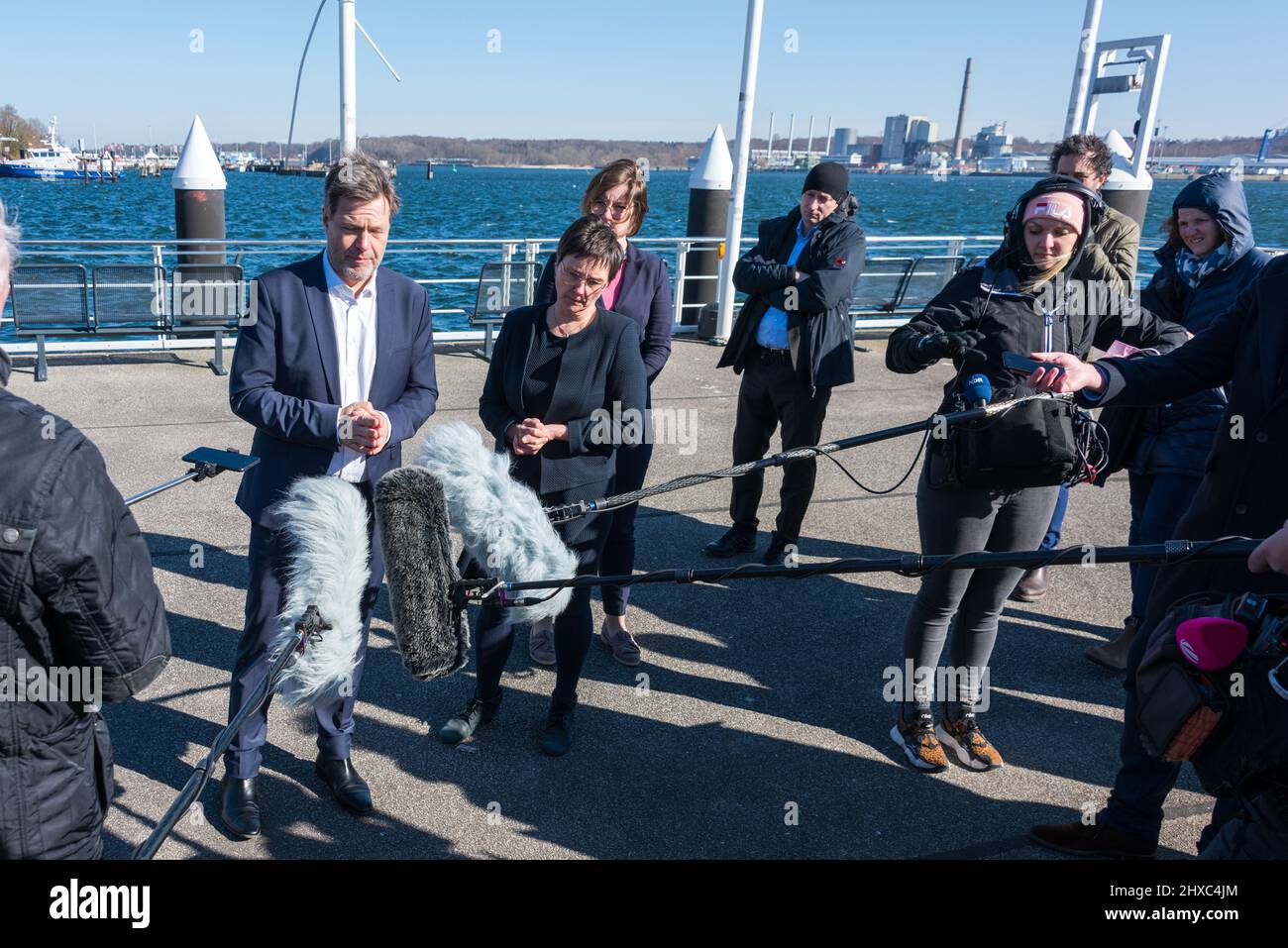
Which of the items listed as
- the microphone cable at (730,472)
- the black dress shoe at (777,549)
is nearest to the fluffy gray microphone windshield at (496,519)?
the microphone cable at (730,472)

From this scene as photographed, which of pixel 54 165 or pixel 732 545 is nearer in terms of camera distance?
pixel 732 545

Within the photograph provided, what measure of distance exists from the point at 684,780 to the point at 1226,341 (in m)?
2.42

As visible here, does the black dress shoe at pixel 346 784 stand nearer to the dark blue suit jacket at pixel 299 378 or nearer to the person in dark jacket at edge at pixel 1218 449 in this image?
the dark blue suit jacket at pixel 299 378

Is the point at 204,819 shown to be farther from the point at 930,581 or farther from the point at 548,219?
the point at 548,219

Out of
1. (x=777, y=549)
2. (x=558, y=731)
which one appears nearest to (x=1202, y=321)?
(x=777, y=549)

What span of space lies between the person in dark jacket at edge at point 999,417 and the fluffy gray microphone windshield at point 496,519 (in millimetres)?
1672

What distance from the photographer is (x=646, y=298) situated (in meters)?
4.75

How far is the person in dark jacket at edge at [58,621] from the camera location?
1710 millimetres

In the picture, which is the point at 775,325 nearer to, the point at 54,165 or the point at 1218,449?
the point at 1218,449

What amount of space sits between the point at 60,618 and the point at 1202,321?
184 inches

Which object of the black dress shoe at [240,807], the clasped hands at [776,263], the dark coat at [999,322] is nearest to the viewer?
the black dress shoe at [240,807]

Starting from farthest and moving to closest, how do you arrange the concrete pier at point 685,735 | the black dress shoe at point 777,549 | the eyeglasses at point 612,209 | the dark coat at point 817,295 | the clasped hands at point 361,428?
the black dress shoe at point 777,549 < the dark coat at point 817,295 < the eyeglasses at point 612,209 < the concrete pier at point 685,735 < the clasped hands at point 361,428

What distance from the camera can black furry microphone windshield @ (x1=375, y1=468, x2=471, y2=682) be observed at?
2.31 metres
